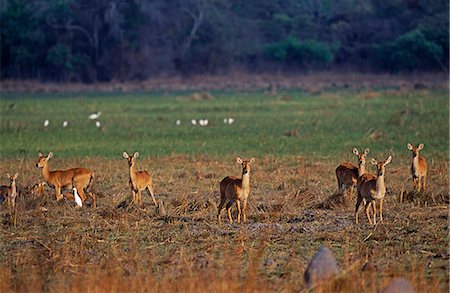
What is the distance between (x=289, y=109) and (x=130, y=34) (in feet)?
89.9

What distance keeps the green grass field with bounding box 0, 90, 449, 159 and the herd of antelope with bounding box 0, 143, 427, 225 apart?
6.12 meters

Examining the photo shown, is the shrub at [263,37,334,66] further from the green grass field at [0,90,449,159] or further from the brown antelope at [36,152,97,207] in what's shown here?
the brown antelope at [36,152,97,207]

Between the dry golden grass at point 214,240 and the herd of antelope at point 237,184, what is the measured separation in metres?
0.21

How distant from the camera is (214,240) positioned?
40.2 feet

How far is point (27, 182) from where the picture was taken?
17625 millimetres

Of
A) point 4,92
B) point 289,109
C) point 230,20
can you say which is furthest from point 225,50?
point 289,109

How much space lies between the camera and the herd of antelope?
13312 mm

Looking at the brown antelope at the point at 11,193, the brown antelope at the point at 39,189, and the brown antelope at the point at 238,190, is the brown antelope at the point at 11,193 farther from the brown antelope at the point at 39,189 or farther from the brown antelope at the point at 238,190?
the brown antelope at the point at 238,190

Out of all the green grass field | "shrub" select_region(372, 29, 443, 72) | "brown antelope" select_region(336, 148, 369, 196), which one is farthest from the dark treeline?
"brown antelope" select_region(336, 148, 369, 196)

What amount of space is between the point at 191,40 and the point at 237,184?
53.9 metres

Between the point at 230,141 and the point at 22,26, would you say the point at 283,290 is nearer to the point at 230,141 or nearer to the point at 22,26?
the point at 230,141

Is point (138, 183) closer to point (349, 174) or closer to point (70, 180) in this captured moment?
point (70, 180)

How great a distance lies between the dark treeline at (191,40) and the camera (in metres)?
60.1

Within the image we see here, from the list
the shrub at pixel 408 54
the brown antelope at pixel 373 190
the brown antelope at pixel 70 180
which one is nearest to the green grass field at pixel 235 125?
the brown antelope at pixel 70 180
